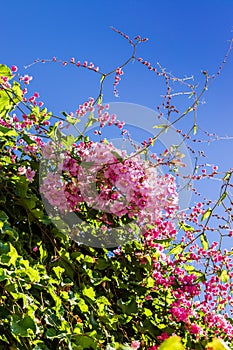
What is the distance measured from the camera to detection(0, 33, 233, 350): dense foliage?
5.61ft

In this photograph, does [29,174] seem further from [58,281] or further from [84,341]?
[84,341]

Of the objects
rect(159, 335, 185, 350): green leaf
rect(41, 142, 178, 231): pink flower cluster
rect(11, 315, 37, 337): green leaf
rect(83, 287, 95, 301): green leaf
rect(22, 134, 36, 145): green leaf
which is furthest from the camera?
rect(22, 134, 36, 145): green leaf

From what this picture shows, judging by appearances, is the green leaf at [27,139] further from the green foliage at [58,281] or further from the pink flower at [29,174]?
the pink flower at [29,174]

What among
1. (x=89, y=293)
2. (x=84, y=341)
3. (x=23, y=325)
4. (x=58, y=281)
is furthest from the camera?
(x=89, y=293)

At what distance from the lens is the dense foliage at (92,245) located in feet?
5.61

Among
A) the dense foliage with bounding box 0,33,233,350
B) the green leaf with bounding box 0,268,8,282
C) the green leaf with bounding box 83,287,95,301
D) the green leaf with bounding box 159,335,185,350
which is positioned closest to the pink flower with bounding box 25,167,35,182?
the dense foliage with bounding box 0,33,233,350

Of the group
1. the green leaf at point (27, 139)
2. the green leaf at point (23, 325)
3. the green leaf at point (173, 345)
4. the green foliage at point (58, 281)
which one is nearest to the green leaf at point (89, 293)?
the green foliage at point (58, 281)

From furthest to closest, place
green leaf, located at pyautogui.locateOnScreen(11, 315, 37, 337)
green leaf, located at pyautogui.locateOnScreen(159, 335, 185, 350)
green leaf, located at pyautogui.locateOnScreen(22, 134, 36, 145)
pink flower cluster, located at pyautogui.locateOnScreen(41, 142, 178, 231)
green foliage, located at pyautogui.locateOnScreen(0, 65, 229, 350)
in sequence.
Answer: green leaf, located at pyautogui.locateOnScreen(22, 134, 36, 145) < pink flower cluster, located at pyautogui.locateOnScreen(41, 142, 178, 231) < green foliage, located at pyautogui.locateOnScreen(0, 65, 229, 350) < green leaf, located at pyautogui.locateOnScreen(11, 315, 37, 337) < green leaf, located at pyautogui.locateOnScreen(159, 335, 185, 350)

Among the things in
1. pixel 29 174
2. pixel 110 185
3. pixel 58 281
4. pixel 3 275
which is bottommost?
pixel 3 275

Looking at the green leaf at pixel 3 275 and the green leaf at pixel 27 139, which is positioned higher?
the green leaf at pixel 27 139

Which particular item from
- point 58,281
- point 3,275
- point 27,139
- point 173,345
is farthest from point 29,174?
point 173,345

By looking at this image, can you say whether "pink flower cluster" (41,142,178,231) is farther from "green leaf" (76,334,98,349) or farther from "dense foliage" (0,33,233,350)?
"green leaf" (76,334,98,349)

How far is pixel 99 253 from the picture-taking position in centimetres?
233

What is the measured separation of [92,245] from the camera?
229 cm
